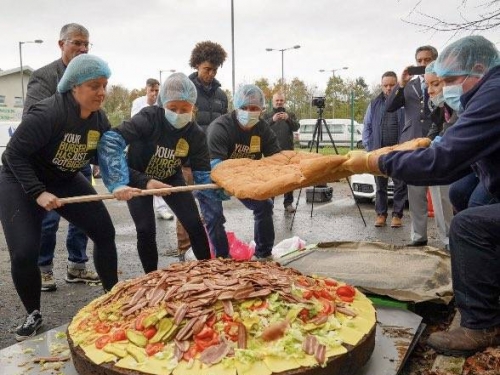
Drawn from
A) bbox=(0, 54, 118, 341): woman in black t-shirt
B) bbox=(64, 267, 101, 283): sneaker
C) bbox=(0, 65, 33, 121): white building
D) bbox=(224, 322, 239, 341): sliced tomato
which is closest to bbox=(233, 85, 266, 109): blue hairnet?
bbox=(0, 54, 118, 341): woman in black t-shirt

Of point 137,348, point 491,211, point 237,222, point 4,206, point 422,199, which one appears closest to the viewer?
point 137,348

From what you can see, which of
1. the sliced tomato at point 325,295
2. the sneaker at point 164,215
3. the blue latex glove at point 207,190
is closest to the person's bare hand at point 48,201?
the blue latex glove at point 207,190

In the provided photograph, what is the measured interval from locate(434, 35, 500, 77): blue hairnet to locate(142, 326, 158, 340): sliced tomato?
2.34 meters

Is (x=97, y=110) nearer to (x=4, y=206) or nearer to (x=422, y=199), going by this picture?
(x=4, y=206)

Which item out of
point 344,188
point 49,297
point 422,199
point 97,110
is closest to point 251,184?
Result: point 97,110

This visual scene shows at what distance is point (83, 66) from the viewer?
360cm

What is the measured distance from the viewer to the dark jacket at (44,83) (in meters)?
4.48

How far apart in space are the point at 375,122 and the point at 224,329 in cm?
577

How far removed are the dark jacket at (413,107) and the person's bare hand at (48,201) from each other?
434 cm

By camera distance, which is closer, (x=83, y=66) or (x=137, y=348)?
(x=137, y=348)

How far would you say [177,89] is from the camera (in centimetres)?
424

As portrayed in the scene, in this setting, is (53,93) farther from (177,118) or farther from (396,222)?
(396,222)

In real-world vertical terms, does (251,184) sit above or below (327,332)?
above

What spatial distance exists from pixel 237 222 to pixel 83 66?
5155mm
